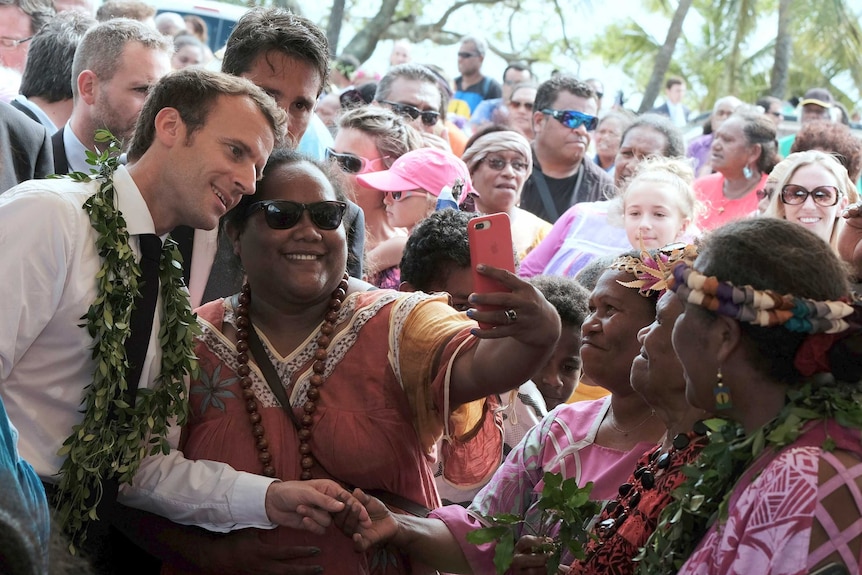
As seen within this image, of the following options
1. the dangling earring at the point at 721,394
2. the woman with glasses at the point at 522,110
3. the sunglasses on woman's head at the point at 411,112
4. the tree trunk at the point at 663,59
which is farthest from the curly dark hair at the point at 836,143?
the tree trunk at the point at 663,59

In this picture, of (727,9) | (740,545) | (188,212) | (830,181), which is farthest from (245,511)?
(727,9)

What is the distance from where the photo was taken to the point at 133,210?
10.7 feet

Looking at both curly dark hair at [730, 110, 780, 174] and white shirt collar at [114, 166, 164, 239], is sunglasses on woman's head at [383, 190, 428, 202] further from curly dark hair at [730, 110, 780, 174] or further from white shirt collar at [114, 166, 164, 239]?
curly dark hair at [730, 110, 780, 174]

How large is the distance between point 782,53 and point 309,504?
22798 millimetres

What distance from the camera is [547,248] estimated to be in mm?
6402

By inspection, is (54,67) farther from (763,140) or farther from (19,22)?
(763,140)

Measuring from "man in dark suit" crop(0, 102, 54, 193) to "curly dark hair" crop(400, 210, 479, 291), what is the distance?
1.69 m

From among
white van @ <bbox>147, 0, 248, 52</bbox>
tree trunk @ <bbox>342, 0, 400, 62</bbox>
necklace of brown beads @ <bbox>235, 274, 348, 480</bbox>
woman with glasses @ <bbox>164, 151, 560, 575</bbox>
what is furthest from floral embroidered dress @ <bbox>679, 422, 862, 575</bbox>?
tree trunk @ <bbox>342, 0, 400, 62</bbox>

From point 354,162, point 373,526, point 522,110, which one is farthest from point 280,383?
point 522,110

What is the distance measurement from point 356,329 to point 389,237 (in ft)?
8.04

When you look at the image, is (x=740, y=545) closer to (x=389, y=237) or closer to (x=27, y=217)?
(x=27, y=217)

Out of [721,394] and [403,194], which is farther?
[403,194]

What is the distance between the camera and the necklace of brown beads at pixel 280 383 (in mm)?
3262

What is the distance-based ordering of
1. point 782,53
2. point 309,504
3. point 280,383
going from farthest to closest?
point 782,53, point 280,383, point 309,504
